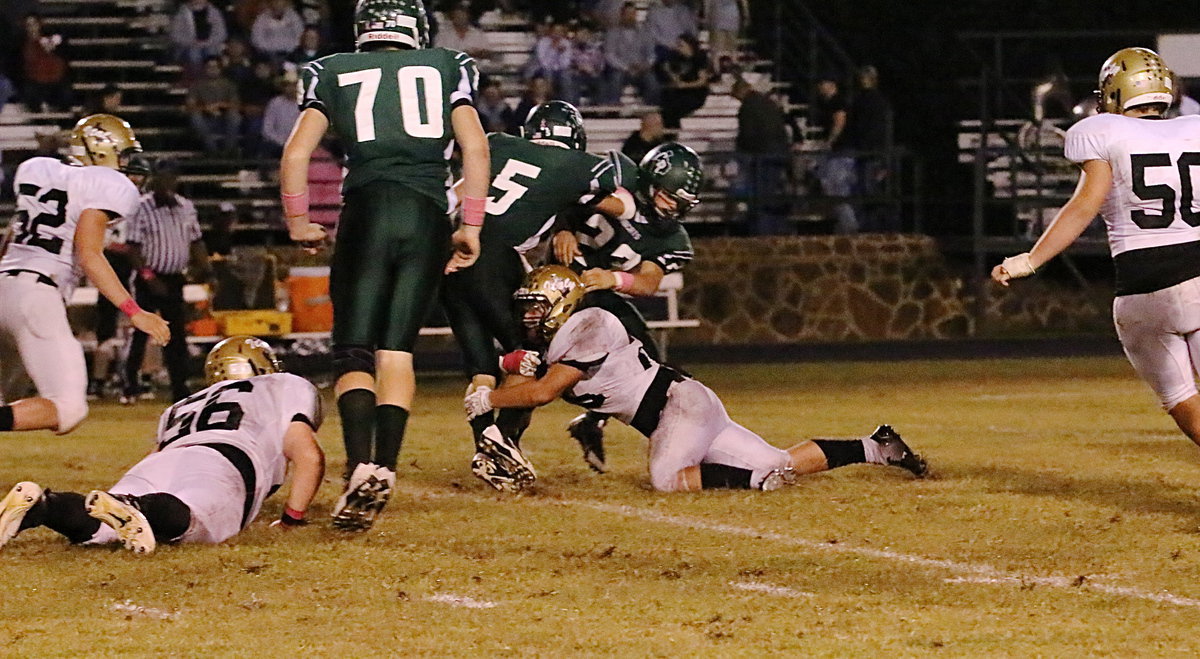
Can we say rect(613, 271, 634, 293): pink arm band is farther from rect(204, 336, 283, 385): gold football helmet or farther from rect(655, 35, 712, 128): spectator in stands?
rect(655, 35, 712, 128): spectator in stands

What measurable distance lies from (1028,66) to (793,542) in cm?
1508

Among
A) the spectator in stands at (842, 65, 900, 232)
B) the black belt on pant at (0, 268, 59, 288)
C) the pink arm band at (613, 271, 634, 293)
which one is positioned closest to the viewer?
the black belt on pant at (0, 268, 59, 288)

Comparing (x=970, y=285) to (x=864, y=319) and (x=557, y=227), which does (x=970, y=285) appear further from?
(x=557, y=227)

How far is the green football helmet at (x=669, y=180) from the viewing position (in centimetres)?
809

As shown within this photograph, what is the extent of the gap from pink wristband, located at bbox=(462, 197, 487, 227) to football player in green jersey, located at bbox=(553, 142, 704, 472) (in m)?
1.64

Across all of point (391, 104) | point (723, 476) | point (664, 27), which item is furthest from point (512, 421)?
point (664, 27)

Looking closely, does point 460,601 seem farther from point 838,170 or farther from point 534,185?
point 838,170

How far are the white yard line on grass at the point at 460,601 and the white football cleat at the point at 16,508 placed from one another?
1.29m

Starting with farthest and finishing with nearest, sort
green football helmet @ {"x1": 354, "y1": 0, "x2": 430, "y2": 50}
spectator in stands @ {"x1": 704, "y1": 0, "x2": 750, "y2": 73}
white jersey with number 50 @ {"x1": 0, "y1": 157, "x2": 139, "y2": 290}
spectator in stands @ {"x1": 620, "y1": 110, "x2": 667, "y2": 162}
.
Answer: spectator in stands @ {"x1": 704, "y1": 0, "x2": 750, "y2": 73} → spectator in stands @ {"x1": 620, "y1": 110, "x2": 667, "y2": 162} → white jersey with number 50 @ {"x1": 0, "y1": 157, "x2": 139, "y2": 290} → green football helmet @ {"x1": 354, "y1": 0, "x2": 430, "y2": 50}

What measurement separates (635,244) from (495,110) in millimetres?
8443

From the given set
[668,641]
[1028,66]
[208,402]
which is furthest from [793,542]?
[1028,66]

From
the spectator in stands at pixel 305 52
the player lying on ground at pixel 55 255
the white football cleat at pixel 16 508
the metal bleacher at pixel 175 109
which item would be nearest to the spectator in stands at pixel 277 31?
the spectator in stands at pixel 305 52

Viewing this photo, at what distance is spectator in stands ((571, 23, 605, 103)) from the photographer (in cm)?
1770

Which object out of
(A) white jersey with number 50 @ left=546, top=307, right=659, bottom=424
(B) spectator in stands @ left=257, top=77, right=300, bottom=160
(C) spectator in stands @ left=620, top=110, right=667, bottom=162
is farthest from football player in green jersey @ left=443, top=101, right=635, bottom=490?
(B) spectator in stands @ left=257, top=77, right=300, bottom=160
